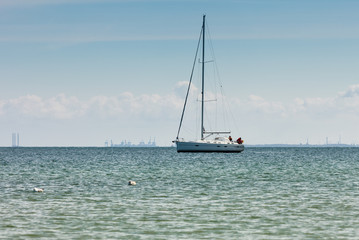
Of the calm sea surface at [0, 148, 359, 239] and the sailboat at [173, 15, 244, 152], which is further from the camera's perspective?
the sailboat at [173, 15, 244, 152]

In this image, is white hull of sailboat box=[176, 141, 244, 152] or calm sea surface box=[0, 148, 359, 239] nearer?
calm sea surface box=[0, 148, 359, 239]

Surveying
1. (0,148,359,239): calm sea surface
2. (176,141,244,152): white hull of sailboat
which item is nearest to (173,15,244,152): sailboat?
(176,141,244,152): white hull of sailboat

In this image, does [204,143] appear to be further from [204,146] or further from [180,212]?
[180,212]

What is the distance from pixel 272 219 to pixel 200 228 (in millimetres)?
4507

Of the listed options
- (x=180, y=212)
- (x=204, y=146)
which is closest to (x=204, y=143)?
(x=204, y=146)

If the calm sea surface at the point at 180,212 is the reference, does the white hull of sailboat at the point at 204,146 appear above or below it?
above

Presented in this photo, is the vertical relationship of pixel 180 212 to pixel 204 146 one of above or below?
below

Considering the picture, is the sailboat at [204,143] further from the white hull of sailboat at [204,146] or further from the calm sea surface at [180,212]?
the calm sea surface at [180,212]

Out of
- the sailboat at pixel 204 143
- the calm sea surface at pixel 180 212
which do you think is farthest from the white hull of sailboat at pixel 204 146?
the calm sea surface at pixel 180 212

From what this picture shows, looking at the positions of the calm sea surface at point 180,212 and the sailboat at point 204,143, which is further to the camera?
the sailboat at point 204,143

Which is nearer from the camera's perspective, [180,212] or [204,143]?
[180,212]

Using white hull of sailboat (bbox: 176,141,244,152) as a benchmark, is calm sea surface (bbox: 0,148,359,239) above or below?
below

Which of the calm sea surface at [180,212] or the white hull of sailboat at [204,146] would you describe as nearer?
the calm sea surface at [180,212]

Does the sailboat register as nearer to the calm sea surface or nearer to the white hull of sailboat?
the white hull of sailboat
